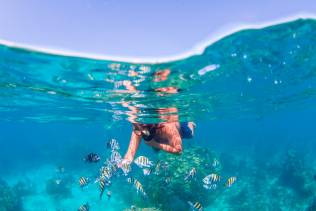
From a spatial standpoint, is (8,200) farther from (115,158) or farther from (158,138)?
(158,138)

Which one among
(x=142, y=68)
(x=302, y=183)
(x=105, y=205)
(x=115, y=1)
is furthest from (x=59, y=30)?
(x=302, y=183)

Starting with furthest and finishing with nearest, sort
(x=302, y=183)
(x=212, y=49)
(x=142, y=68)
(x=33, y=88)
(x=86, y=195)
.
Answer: (x=86, y=195) < (x=302, y=183) < (x=33, y=88) < (x=142, y=68) < (x=212, y=49)

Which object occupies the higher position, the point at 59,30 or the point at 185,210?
the point at 59,30

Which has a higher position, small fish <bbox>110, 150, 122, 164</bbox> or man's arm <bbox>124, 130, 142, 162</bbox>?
man's arm <bbox>124, 130, 142, 162</bbox>

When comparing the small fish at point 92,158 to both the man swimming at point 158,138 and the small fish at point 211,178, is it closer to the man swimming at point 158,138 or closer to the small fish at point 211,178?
the man swimming at point 158,138

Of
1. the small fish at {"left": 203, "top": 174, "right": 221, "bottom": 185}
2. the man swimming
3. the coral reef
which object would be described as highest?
the man swimming

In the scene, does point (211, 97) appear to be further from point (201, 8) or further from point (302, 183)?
point (201, 8)

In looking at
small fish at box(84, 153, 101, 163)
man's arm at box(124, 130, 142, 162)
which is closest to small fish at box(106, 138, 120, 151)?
small fish at box(84, 153, 101, 163)

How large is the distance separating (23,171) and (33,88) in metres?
34.4

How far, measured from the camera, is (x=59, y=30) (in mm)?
9711

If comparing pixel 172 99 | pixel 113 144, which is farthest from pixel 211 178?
pixel 172 99

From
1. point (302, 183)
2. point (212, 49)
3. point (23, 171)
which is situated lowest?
point (23, 171)

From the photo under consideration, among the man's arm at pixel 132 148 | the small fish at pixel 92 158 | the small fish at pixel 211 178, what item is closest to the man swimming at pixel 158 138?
the man's arm at pixel 132 148

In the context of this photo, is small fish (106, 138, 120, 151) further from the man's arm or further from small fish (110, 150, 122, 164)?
the man's arm
